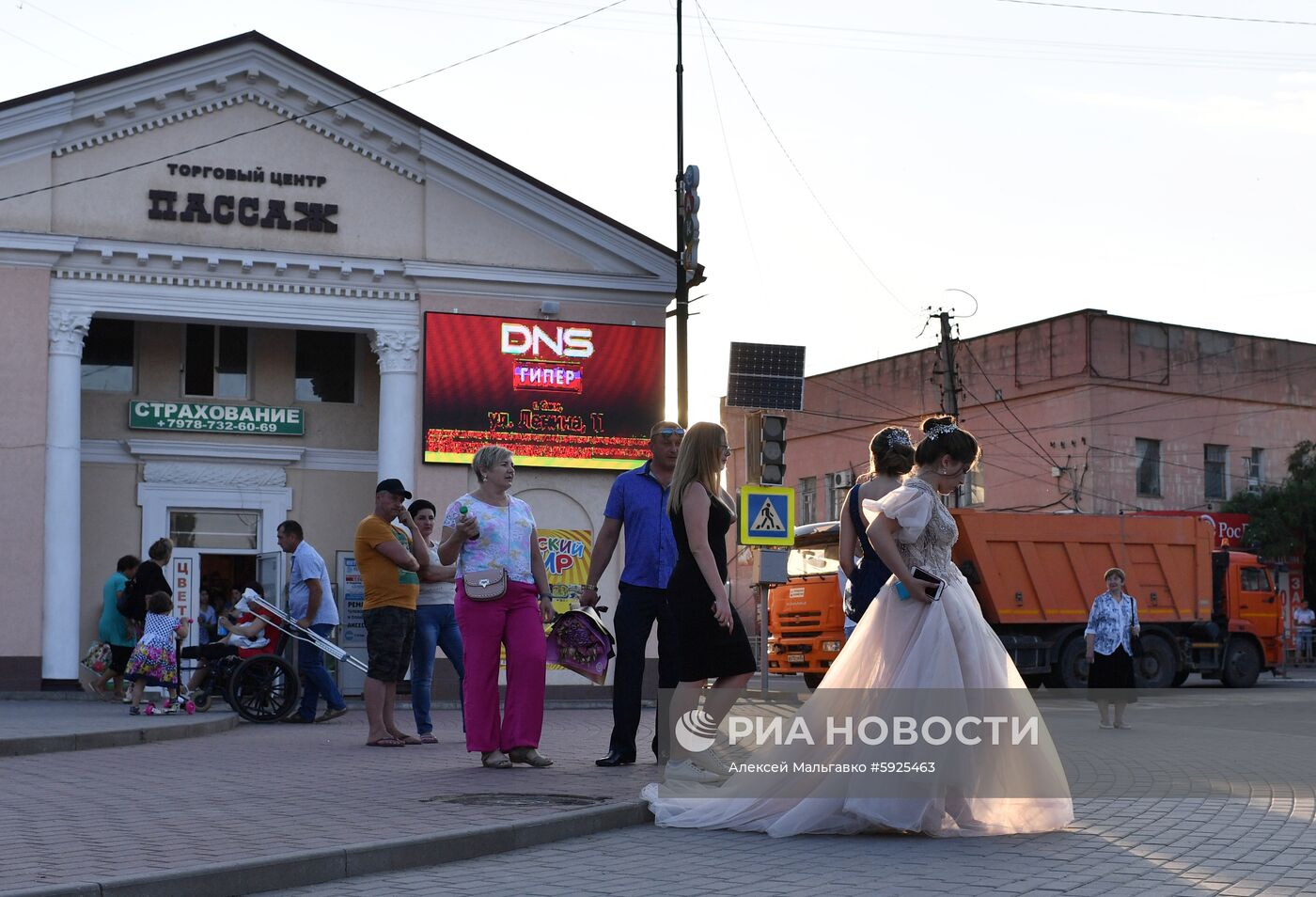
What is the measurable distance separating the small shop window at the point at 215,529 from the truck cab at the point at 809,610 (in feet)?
27.2

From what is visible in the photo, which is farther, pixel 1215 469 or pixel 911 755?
pixel 1215 469

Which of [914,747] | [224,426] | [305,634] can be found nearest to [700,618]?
[914,747]

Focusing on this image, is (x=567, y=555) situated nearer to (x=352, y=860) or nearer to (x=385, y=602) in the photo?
(x=385, y=602)

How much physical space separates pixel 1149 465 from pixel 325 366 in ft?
89.1

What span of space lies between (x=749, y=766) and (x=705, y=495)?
1780 mm

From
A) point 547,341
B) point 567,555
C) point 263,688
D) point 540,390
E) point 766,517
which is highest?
point 547,341

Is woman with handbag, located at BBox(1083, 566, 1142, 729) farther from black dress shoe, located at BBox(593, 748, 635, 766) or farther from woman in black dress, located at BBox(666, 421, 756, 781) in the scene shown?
woman in black dress, located at BBox(666, 421, 756, 781)

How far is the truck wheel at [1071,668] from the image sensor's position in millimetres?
27891

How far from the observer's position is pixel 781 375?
2406 centimetres

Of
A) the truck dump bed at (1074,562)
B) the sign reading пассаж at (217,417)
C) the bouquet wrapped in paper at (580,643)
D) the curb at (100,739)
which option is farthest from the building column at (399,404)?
the bouquet wrapped in paper at (580,643)

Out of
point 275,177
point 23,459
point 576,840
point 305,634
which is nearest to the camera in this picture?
point 576,840

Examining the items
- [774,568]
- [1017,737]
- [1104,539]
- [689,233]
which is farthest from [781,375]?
[1017,737]

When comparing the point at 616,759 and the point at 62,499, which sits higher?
the point at 62,499

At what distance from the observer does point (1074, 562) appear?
94.0 ft
